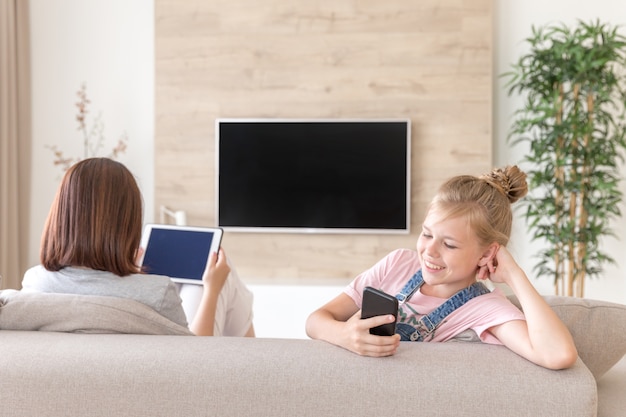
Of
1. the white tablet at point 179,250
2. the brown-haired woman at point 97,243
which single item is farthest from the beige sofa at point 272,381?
the white tablet at point 179,250

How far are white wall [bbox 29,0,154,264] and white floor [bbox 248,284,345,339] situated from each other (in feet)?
3.63

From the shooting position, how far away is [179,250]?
2.66 meters

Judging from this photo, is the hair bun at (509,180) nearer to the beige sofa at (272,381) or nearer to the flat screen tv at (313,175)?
the beige sofa at (272,381)

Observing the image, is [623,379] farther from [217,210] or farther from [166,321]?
[217,210]

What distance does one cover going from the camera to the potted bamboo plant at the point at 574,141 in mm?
4363

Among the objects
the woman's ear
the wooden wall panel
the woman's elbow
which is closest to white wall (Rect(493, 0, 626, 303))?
the wooden wall panel

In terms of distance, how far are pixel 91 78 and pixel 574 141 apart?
3299 mm

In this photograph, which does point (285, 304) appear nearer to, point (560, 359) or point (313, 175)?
point (313, 175)

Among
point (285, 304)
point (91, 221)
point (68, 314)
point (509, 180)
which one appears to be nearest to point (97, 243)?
point (91, 221)

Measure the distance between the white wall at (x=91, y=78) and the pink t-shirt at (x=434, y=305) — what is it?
3.72m

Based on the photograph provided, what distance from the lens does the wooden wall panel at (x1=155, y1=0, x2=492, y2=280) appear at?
4824 mm

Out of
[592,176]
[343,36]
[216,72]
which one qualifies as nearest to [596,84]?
[592,176]

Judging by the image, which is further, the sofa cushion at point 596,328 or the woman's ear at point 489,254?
the woman's ear at point 489,254

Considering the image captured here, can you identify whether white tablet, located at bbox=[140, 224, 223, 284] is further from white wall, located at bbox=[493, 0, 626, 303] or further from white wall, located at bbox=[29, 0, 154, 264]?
white wall, located at bbox=[493, 0, 626, 303]
